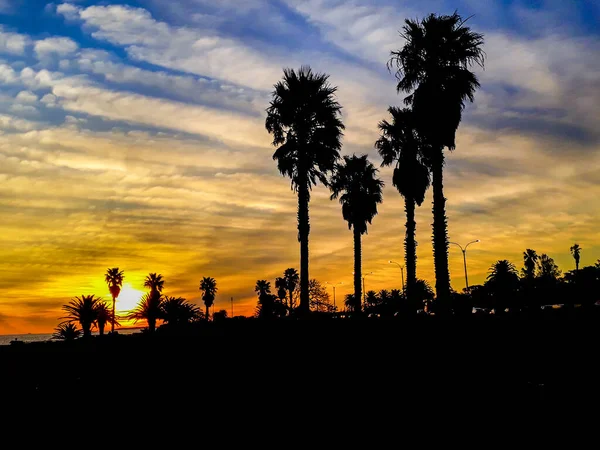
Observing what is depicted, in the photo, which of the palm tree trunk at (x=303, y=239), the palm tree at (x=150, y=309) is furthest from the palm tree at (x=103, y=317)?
the palm tree trunk at (x=303, y=239)

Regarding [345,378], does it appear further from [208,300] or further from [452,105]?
[208,300]

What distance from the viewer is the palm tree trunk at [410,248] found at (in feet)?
116

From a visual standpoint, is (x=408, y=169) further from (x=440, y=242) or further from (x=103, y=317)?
(x=103, y=317)

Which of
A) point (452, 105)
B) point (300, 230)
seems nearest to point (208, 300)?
point (300, 230)

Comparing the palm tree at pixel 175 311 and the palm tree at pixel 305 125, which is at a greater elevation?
the palm tree at pixel 305 125

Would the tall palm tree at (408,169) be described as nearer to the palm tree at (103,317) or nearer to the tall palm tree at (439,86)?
the tall palm tree at (439,86)

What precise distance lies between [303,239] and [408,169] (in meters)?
9.55

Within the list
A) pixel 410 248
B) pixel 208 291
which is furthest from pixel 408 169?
pixel 208 291

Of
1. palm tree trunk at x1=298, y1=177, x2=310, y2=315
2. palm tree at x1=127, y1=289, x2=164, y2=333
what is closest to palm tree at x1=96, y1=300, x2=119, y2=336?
palm tree at x1=127, y1=289, x2=164, y2=333

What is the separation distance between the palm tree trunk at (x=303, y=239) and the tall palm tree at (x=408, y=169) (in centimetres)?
744

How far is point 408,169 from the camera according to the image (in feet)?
119

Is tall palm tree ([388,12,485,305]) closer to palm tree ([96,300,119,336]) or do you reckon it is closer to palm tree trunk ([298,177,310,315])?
palm tree trunk ([298,177,310,315])

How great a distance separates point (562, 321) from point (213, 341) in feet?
44.3

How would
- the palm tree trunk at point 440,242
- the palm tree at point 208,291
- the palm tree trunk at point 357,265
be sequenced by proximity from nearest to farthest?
1. the palm tree trunk at point 440,242
2. the palm tree trunk at point 357,265
3. the palm tree at point 208,291
